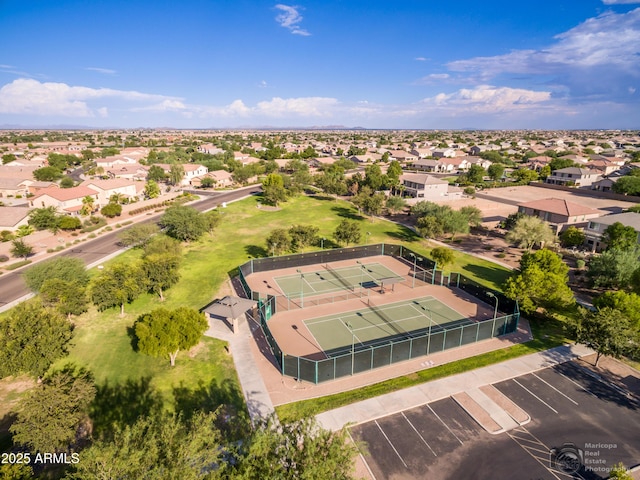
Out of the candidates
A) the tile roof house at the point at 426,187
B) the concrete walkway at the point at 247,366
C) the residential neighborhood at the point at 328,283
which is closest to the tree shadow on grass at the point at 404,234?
the residential neighborhood at the point at 328,283

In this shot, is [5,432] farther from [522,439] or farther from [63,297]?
[522,439]

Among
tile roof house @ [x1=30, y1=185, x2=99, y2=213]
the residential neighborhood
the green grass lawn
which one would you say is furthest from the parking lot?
tile roof house @ [x1=30, y1=185, x2=99, y2=213]

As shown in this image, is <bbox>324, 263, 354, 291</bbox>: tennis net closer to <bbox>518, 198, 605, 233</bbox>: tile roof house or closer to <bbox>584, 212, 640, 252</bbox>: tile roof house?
<bbox>584, 212, 640, 252</bbox>: tile roof house

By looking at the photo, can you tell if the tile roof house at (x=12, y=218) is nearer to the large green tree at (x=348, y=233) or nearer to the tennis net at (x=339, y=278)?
the tennis net at (x=339, y=278)

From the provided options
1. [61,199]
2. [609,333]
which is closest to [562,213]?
[609,333]

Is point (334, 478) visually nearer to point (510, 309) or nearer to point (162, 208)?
point (510, 309)

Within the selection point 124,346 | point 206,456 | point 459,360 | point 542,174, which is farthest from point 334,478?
point 542,174
